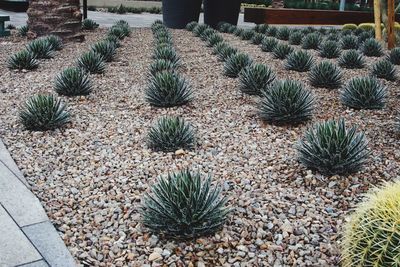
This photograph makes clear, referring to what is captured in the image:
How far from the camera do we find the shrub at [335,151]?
4039 millimetres

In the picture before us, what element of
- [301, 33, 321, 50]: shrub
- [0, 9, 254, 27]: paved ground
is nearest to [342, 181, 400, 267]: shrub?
[301, 33, 321, 50]: shrub

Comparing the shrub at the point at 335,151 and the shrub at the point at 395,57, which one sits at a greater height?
the shrub at the point at 395,57

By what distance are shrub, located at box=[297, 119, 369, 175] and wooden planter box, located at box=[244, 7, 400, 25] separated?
54.9 ft

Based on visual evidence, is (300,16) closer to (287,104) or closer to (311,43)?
(311,43)

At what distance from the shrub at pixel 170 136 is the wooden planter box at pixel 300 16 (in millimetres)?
16322

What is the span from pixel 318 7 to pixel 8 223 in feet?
85.5

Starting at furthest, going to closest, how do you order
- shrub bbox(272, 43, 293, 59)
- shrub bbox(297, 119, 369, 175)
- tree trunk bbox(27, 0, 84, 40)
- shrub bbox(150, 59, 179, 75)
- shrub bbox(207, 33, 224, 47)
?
shrub bbox(207, 33, 224, 47)
tree trunk bbox(27, 0, 84, 40)
shrub bbox(272, 43, 293, 59)
shrub bbox(150, 59, 179, 75)
shrub bbox(297, 119, 369, 175)

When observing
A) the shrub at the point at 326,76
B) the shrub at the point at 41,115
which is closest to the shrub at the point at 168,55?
the shrub at the point at 326,76

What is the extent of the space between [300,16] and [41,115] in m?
17.8

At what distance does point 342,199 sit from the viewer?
3801mm

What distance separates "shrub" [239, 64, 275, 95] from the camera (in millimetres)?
6723

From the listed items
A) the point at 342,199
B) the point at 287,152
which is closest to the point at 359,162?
the point at 342,199

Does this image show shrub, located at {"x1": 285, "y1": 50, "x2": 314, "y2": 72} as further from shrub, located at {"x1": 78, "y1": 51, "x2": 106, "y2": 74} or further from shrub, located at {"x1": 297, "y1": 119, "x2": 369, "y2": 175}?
shrub, located at {"x1": 297, "y1": 119, "x2": 369, "y2": 175}

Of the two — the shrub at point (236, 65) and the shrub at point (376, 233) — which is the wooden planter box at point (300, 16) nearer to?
the shrub at point (236, 65)
